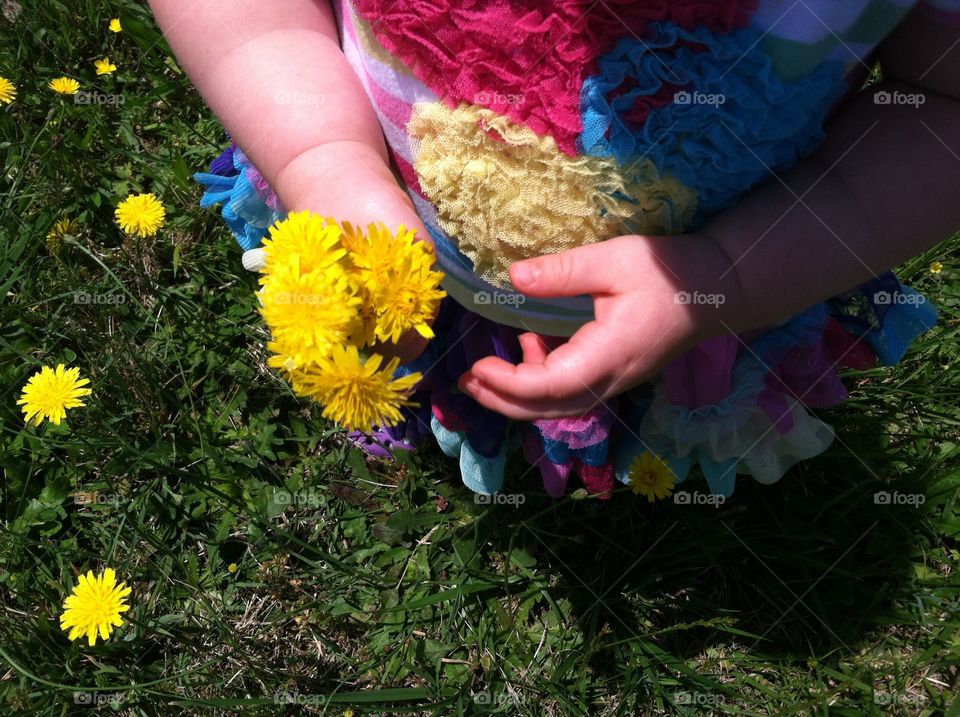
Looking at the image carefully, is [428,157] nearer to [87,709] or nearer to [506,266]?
[506,266]

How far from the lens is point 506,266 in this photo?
87cm

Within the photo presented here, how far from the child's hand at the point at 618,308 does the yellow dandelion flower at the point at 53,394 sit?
0.90 meters

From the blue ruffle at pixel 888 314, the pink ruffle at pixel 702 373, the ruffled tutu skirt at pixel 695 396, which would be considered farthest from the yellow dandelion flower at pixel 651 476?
the blue ruffle at pixel 888 314

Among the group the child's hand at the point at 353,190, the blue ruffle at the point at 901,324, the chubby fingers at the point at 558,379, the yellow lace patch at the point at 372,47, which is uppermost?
the yellow lace patch at the point at 372,47

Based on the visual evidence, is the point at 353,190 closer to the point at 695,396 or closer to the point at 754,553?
the point at 695,396

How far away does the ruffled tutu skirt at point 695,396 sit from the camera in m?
1.07

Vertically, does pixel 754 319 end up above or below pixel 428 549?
above

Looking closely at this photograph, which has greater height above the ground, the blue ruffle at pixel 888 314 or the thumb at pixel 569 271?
the thumb at pixel 569 271

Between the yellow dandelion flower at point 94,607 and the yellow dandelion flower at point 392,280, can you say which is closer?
the yellow dandelion flower at point 392,280

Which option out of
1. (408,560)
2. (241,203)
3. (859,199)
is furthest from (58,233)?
(859,199)

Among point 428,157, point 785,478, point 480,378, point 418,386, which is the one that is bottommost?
point 785,478

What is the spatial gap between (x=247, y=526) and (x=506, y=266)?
87cm

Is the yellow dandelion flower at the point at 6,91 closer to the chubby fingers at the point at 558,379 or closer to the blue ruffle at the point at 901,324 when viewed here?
the chubby fingers at the point at 558,379

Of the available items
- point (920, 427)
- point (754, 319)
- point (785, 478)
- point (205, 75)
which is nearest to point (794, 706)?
point (785, 478)
